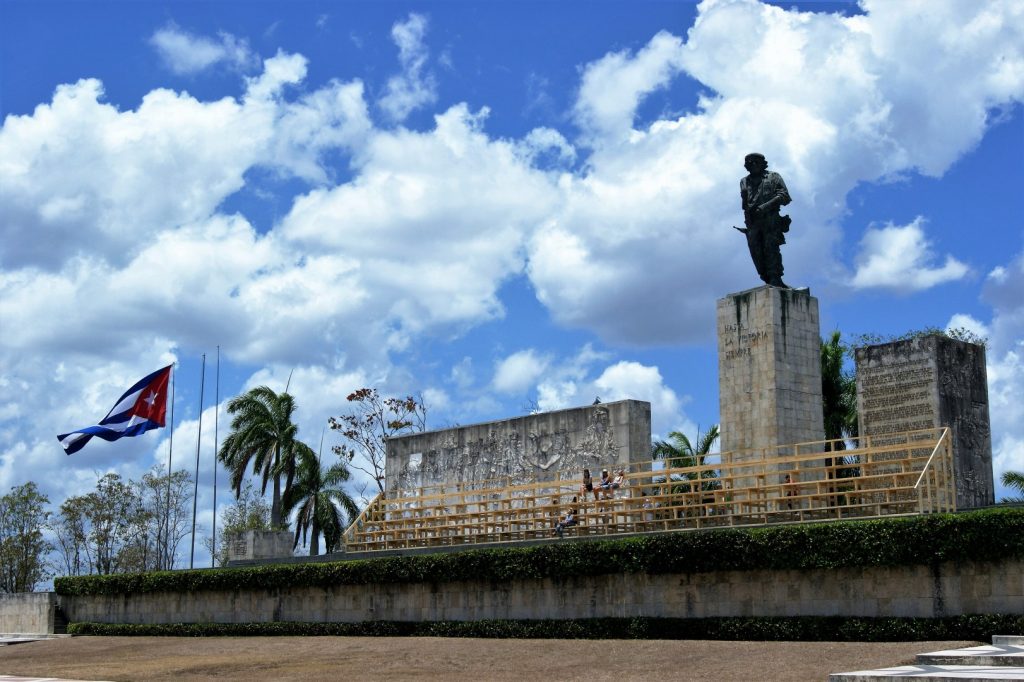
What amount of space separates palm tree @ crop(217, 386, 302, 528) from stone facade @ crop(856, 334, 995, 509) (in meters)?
24.5

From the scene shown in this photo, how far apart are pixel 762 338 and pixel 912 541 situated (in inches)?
285

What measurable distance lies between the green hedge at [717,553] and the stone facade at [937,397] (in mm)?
5606

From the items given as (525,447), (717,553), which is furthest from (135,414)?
(717,553)

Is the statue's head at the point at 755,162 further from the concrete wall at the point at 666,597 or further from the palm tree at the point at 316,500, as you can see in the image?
the palm tree at the point at 316,500

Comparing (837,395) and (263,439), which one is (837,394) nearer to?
(837,395)

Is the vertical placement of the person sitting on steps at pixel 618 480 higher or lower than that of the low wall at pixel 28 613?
higher

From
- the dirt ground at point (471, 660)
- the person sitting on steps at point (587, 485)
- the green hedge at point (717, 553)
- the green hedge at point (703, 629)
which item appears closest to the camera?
the dirt ground at point (471, 660)

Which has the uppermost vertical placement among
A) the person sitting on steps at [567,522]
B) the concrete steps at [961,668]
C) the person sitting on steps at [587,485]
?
the person sitting on steps at [587,485]

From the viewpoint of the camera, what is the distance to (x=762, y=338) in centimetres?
2323

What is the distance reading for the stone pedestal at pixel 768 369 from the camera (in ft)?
75.3

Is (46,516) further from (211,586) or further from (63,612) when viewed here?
(211,586)

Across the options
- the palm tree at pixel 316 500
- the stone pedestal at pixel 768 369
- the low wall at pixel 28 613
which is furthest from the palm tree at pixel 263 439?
the stone pedestal at pixel 768 369

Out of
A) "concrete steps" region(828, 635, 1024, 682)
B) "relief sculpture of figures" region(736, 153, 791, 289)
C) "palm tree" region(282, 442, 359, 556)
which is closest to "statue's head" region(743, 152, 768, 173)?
"relief sculpture of figures" region(736, 153, 791, 289)

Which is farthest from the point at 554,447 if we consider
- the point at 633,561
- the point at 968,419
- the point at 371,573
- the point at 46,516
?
the point at 46,516
